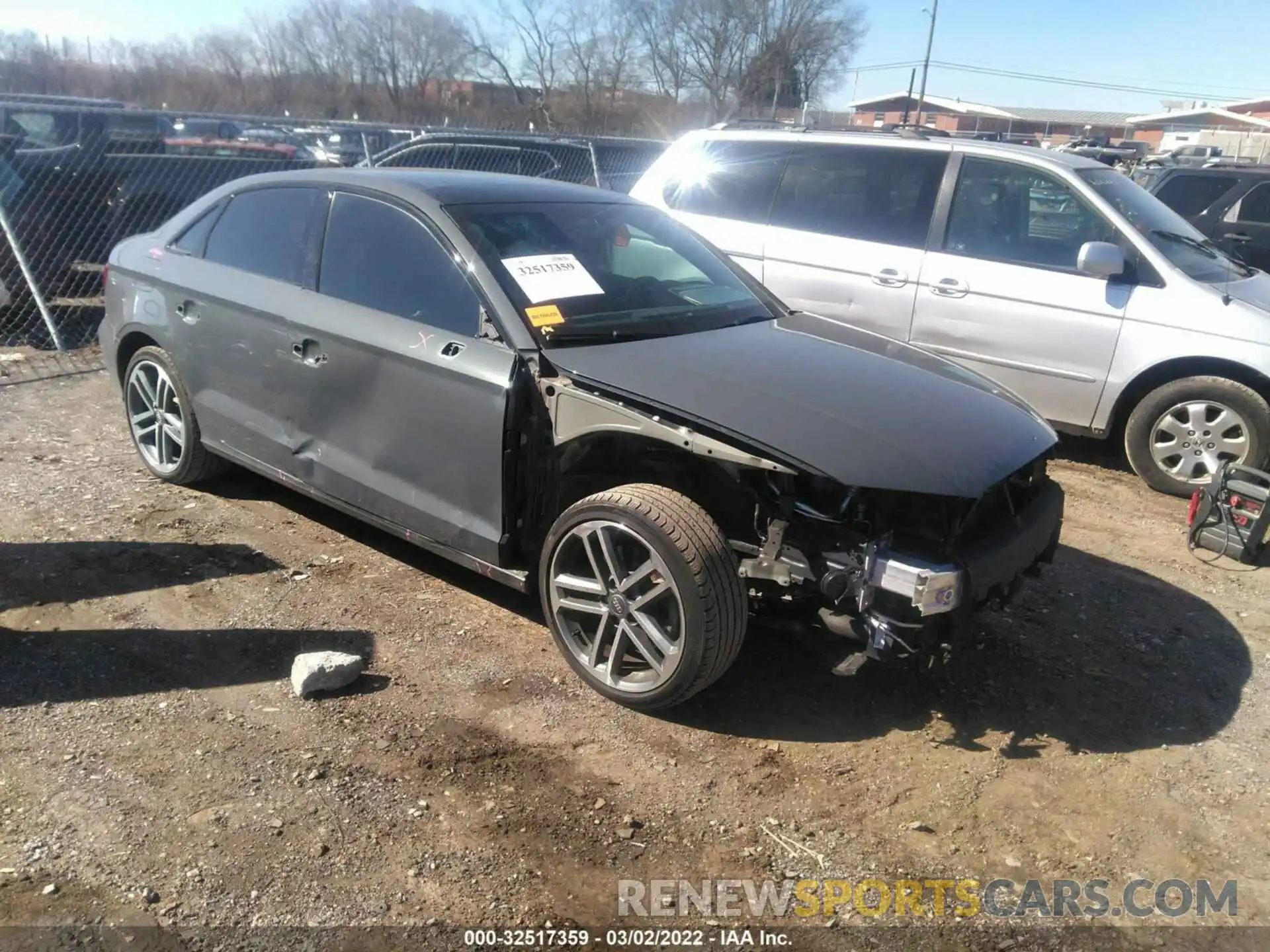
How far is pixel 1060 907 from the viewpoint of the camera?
103 inches

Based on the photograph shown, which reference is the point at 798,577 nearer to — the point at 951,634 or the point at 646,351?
the point at 951,634

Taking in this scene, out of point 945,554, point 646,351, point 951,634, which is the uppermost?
point 646,351

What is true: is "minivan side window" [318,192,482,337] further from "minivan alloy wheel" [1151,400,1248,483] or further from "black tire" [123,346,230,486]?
"minivan alloy wheel" [1151,400,1248,483]

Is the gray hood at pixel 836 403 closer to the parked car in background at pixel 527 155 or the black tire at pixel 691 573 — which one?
the black tire at pixel 691 573

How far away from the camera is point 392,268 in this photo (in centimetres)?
392

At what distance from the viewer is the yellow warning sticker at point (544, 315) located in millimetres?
3531

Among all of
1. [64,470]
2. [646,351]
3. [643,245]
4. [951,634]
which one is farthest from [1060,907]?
[64,470]

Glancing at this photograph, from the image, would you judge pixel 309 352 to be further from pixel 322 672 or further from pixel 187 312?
pixel 322 672

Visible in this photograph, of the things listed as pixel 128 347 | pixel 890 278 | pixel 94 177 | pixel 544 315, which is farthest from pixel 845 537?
pixel 94 177

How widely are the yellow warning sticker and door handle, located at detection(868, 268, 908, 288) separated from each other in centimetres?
332

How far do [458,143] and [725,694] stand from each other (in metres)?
9.79

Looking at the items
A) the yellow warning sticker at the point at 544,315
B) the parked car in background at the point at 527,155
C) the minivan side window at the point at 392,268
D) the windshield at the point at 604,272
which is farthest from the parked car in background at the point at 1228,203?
the minivan side window at the point at 392,268

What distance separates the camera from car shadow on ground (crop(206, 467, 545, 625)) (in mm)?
4195

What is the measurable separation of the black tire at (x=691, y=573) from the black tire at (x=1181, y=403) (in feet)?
12.0
